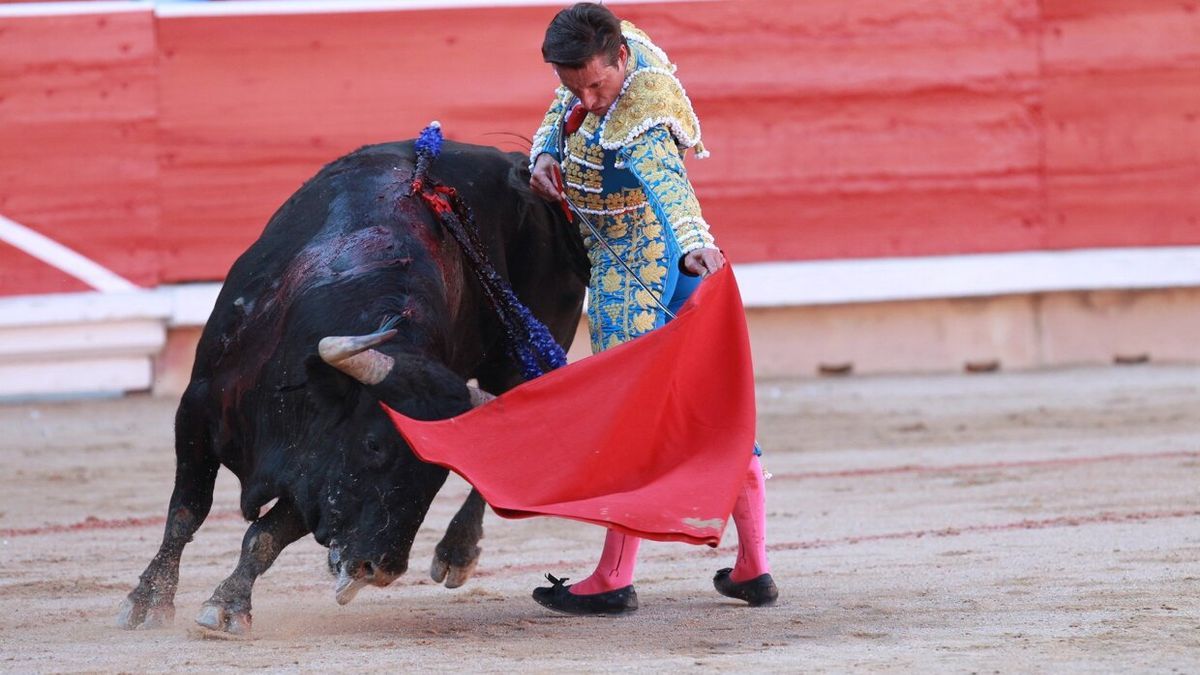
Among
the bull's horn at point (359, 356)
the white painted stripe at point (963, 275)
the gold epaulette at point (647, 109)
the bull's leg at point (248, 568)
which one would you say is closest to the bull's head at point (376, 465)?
the bull's horn at point (359, 356)

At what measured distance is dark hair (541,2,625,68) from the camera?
315 cm

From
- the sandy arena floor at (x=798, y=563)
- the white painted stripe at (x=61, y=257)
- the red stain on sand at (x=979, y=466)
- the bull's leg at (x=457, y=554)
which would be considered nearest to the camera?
the sandy arena floor at (x=798, y=563)

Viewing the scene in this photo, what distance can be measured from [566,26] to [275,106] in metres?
3.98

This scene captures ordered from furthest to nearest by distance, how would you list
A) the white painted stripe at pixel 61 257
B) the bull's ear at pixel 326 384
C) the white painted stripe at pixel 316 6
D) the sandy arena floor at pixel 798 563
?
the white painted stripe at pixel 316 6
the white painted stripe at pixel 61 257
the bull's ear at pixel 326 384
the sandy arena floor at pixel 798 563

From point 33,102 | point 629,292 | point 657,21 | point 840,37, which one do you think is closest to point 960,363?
point 840,37

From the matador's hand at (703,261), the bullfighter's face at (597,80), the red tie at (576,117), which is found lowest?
the matador's hand at (703,261)

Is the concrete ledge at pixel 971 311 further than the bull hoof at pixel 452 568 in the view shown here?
Yes

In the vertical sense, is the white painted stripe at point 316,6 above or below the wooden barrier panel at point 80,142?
above

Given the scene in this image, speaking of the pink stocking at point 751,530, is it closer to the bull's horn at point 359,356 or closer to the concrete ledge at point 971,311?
the bull's horn at point 359,356

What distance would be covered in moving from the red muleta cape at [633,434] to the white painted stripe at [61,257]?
395 cm

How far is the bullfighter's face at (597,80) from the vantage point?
10.5 feet

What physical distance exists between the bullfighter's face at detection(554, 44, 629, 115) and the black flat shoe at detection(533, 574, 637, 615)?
2.99 ft

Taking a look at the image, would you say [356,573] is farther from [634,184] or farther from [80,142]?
[80,142]

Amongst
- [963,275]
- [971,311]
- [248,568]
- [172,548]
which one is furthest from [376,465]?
[971,311]
